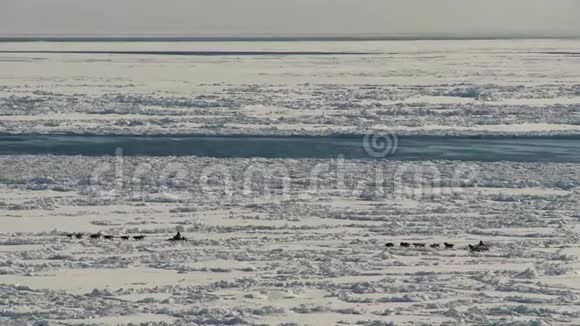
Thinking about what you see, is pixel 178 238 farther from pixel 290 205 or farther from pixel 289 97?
pixel 289 97

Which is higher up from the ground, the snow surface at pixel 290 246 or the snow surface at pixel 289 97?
the snow surface at pixel 289 97

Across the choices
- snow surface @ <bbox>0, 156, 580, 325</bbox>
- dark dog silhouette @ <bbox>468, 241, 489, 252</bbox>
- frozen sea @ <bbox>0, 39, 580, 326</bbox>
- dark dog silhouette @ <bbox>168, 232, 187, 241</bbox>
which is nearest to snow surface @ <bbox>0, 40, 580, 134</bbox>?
frozen sea @ <bbox>0, 39, 580, 326</bbox>

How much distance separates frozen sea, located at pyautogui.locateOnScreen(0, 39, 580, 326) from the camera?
811cm

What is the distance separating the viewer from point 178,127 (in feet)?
64.1

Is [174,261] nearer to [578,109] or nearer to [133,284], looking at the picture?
[133,284]

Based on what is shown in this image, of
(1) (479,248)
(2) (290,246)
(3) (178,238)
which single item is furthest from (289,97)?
(1) (479,248)

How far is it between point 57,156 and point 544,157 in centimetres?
749

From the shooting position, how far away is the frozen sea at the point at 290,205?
811 centimetres

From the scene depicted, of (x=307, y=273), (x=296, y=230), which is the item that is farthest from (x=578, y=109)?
(x=307, y=273)

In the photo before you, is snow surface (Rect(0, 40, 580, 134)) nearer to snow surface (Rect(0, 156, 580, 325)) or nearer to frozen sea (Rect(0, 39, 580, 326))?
frozen sea (Rect(0, 39, 580, 326))

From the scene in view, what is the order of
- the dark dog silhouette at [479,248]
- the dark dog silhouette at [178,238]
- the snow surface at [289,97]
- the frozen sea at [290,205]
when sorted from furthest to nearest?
the snow surface at [289,97] → the dark dog silhouette at [178,238] → the dark dog silhouette at [479,248] → the frozen sea at [290,205]

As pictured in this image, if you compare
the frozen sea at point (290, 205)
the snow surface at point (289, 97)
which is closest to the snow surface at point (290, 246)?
the frozen sea at point (290, 205)

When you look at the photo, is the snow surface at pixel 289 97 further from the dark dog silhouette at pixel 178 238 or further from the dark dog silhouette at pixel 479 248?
the dark dog silhouette at pixel 479 248

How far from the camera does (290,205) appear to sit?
12320mm
